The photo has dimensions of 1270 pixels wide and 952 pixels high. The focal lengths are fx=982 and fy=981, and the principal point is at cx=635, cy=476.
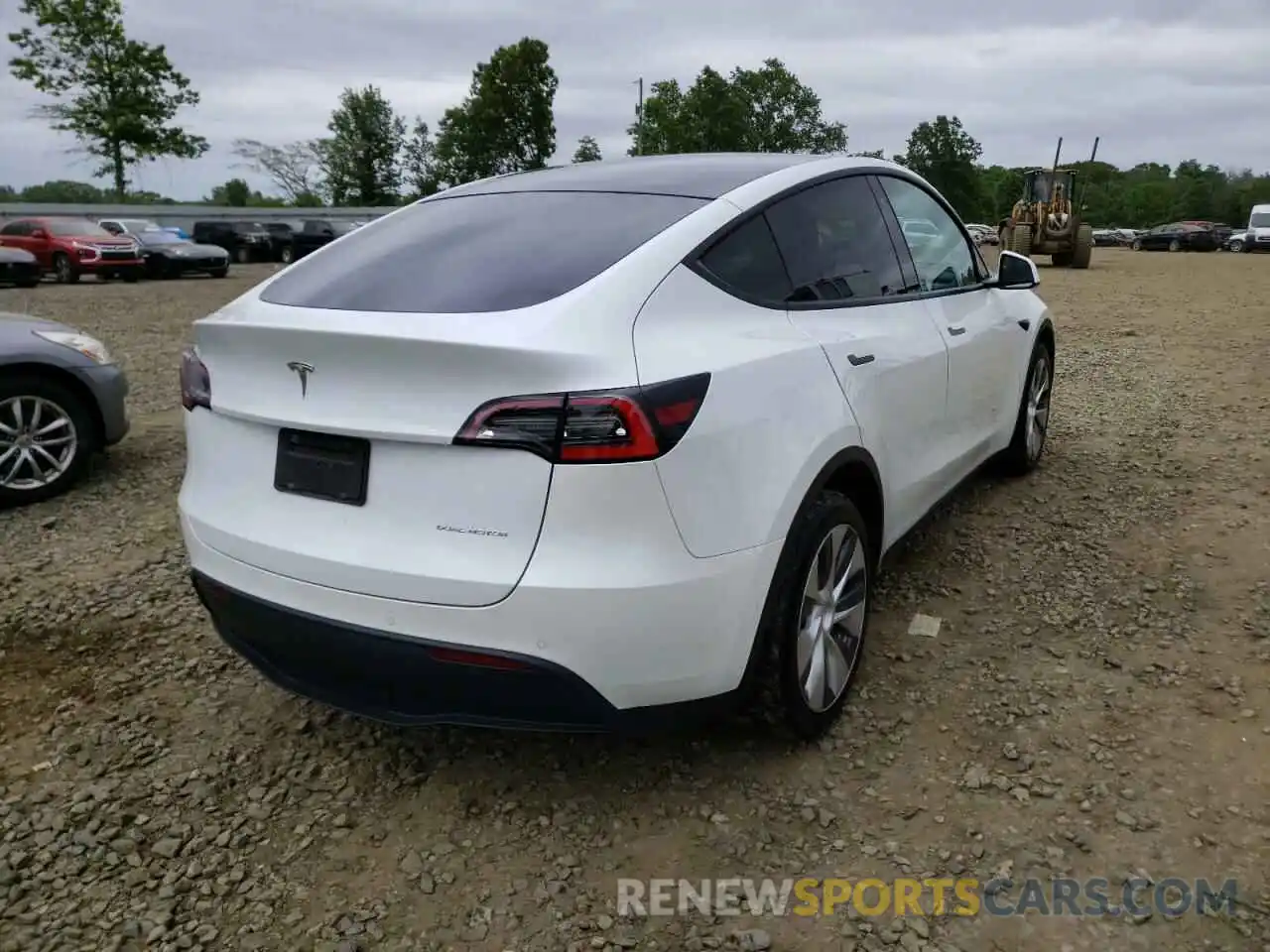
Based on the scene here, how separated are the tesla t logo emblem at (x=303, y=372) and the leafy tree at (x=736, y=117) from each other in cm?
5441

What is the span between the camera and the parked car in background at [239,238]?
98.3ft

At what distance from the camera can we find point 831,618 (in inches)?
111

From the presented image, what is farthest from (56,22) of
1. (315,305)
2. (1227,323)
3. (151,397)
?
(315,305)

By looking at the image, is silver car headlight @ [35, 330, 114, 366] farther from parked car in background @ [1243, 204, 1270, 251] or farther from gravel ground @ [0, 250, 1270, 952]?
parked car in background @ [1243, 204, 1270, 251]

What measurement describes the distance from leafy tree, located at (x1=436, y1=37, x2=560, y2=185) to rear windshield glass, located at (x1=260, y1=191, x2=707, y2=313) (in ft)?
172

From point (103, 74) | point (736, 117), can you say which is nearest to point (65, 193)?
point (103, 74)

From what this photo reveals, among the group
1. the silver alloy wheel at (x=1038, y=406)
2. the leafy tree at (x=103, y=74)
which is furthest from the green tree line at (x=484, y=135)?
the silver alloy wheel at (x=1038, y=406)

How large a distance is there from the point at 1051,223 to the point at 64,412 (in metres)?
25.8

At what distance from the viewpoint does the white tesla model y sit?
6.90 feet

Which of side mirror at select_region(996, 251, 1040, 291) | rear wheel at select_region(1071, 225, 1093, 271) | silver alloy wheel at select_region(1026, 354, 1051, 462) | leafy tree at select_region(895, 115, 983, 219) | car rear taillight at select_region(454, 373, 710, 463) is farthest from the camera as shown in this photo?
leafy tree at select_region(895, 115, 983, 219)

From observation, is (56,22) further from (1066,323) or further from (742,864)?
(742,864)

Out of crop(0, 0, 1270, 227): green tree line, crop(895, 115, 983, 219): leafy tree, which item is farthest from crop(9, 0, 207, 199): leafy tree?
crop(895, 115, 983, 219): leafy tree

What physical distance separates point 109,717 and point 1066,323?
1166 cm

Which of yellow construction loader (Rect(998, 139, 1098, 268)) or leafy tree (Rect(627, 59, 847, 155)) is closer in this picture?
yellow construction loader (Rect(998, 139, 1098, 268))
